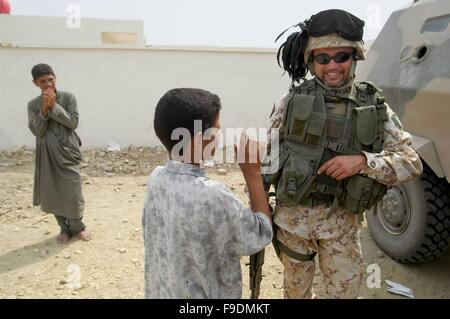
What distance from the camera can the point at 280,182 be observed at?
185 centimetres

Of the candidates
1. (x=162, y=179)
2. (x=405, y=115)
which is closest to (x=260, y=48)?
(x=405, y=115)

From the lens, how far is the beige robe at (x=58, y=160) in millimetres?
3346

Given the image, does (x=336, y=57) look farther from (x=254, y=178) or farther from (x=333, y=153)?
(x=254, y=178)

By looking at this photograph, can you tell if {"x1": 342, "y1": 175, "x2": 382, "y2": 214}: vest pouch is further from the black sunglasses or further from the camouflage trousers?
the black sunglasses

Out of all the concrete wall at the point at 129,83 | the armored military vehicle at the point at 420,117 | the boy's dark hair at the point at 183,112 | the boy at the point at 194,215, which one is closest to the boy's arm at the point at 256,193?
the boy at the point at 194,215

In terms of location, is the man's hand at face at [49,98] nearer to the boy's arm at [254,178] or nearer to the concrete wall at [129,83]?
the boy's arm at [254,178]

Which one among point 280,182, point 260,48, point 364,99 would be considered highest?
point 260,48

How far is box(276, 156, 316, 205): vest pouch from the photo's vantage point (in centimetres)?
179

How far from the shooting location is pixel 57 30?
38.1ft

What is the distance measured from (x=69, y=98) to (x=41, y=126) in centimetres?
35

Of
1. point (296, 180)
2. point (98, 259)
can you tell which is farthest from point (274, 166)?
point (98, 259)

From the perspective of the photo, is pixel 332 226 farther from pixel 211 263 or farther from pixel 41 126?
pixel 41 126

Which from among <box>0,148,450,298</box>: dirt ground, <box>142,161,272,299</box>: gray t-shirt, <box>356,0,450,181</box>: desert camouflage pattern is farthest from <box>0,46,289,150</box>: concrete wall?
<box>142,161,272,299</box>: gray t-shirt

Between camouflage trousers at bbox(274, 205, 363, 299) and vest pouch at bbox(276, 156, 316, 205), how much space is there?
115 mm
